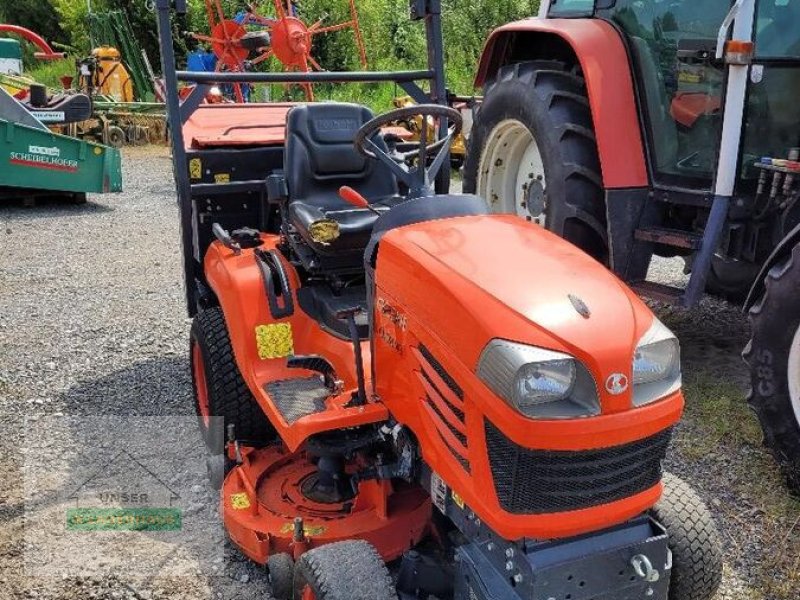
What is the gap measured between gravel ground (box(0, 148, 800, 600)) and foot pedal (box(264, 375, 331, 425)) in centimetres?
48

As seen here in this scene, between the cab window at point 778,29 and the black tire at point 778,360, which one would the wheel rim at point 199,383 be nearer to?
the black tire at point 778,360

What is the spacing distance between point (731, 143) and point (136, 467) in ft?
8.26

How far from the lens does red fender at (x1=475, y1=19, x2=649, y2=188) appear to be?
3561 millimetres

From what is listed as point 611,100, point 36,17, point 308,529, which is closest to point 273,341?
point 308,529

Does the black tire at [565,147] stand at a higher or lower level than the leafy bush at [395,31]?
lower

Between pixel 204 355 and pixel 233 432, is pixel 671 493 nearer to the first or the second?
pixel 233 432

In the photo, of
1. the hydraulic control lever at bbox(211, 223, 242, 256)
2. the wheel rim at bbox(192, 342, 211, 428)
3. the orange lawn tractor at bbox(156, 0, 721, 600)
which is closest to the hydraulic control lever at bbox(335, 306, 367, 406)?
the orange lawn tractor at bbox(156, 0, 721, 600)

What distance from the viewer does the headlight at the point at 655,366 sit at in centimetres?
176

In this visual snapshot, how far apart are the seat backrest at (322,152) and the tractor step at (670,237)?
118cm

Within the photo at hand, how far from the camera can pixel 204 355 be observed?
10.2 ft

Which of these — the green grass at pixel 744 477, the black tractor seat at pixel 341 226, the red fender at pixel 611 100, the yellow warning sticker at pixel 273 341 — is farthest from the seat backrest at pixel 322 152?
the green grass at pixel 744 477

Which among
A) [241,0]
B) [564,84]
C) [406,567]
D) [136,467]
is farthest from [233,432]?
[241,0]

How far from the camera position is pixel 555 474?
1726 millimetres

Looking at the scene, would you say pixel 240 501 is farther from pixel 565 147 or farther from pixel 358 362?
pixel 565 147
